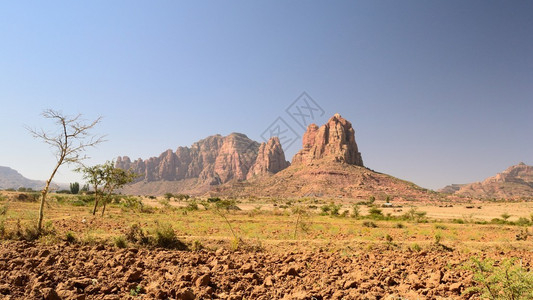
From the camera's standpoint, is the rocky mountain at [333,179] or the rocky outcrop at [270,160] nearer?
the rocky mountain at [333,179]

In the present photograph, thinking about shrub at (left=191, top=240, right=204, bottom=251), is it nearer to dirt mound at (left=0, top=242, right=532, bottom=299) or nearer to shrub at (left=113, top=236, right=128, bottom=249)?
shrub at (left=113, top=236, right=128, bottom=249)

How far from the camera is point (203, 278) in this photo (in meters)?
6.12

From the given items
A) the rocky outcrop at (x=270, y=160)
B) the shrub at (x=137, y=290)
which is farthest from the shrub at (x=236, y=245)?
the rocky outcrop at (x=270, y=160)

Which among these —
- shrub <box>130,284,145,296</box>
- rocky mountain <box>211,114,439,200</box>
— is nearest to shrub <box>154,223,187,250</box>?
shrub <box>130,284,145,296</box>

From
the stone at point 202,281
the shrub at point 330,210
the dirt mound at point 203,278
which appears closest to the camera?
the dirt mound at point 203,278

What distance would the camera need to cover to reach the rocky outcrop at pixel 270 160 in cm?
16638

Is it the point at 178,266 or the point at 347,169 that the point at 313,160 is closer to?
the point at 347,169

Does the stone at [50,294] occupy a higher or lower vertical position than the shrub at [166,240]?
higher

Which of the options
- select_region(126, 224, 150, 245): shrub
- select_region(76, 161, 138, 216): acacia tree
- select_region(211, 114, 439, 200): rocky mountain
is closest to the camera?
select_region(126, 224, 150, 245): shrub

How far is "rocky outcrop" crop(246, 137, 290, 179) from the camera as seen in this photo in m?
166

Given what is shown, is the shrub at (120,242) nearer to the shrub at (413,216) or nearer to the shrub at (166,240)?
the shrub at (166,240)

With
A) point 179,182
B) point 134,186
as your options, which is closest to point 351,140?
point 179,182

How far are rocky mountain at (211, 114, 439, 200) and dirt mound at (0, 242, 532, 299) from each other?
8043 centimetres

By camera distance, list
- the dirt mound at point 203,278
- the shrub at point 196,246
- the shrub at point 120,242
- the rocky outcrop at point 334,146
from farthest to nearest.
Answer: the rocky outcrop at point 334,146, the shrub at point 196,246, the shrub at point 120,242, the dirt mound at point 203,278
